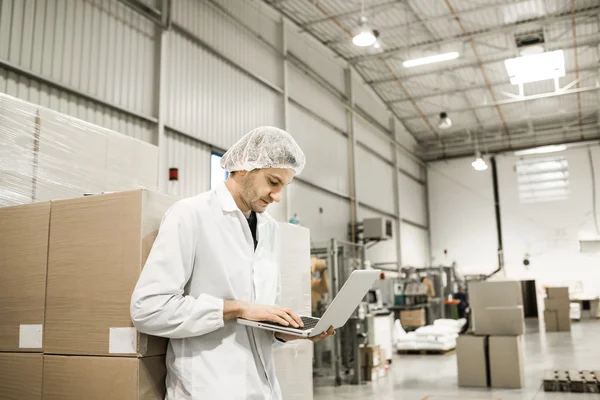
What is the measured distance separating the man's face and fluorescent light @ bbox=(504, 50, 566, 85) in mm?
11278

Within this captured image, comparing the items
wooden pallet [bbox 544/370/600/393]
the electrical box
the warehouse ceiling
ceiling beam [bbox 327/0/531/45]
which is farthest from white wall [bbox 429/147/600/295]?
wooden pallet [bbox 544/370/600/393]

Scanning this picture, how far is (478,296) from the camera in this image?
22.7ft

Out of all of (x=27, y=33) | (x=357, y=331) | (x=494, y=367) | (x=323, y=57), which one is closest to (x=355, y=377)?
(x=357, y=331)

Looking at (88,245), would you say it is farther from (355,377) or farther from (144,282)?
(355,377)

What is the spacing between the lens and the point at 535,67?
12297 millimetres

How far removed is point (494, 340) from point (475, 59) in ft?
27.7

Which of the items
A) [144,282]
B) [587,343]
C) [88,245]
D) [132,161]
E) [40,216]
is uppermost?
[132,161]

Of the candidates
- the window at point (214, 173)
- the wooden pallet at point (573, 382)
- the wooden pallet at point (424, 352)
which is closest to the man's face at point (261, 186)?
the wooden pallet at point (573, 382)

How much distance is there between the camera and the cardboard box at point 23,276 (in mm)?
2131

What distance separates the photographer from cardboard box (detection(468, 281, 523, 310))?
6.75 meters

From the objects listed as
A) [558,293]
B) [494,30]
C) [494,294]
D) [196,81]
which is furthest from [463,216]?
[196,81]

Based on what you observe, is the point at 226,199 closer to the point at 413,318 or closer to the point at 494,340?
the point at 494,340

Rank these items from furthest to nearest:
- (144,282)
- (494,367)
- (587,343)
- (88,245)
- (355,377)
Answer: (587,343) → (355,377) → (494,367) → (88,245) → (144,282)

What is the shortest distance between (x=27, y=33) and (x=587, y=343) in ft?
37.6
